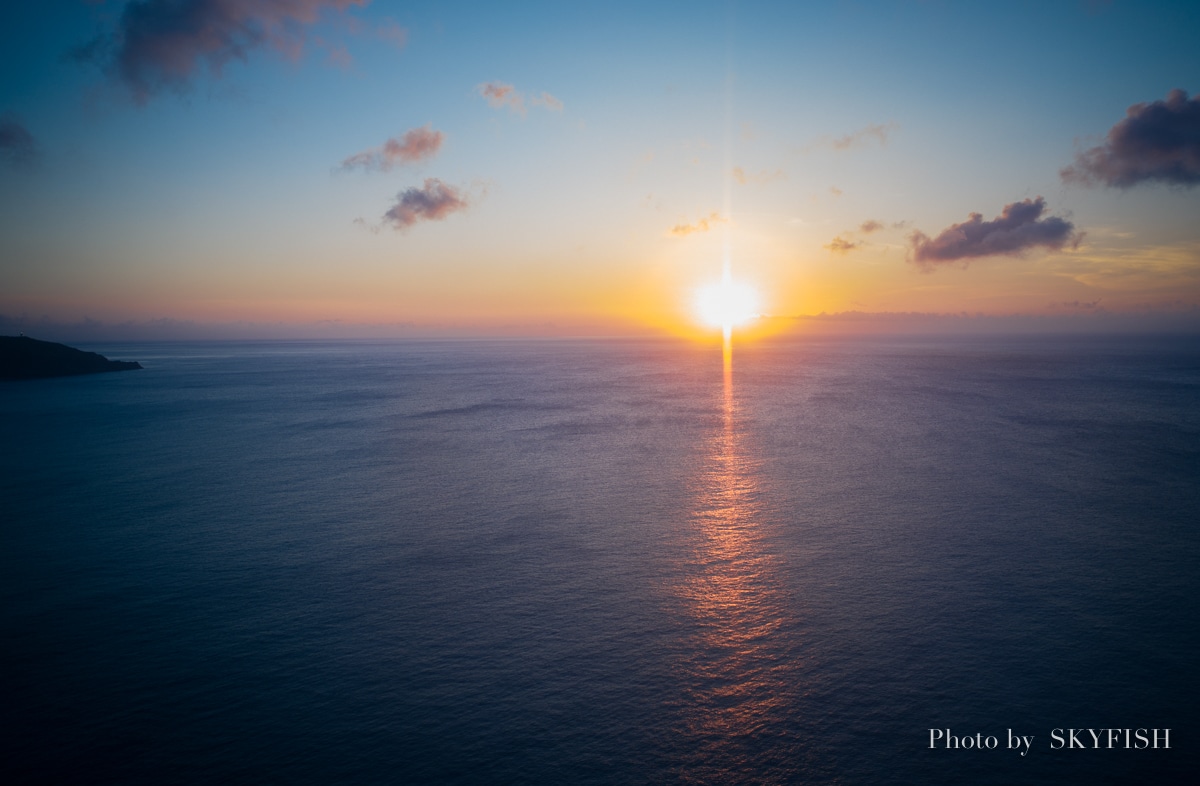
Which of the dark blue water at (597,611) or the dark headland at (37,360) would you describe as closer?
the dark blue water at (597,611)

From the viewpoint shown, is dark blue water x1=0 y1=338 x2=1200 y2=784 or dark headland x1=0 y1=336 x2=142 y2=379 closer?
dark blue water x1=0 y1=338 x2=1200 y2=784

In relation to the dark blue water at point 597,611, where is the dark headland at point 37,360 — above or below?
above

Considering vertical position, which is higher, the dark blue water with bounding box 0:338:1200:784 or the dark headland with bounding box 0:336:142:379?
the dark headland with bounding box 0:336:142:379

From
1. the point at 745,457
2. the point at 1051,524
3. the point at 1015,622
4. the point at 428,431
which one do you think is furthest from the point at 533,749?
the point at 428,431

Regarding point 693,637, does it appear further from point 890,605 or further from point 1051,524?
point 1051,524
